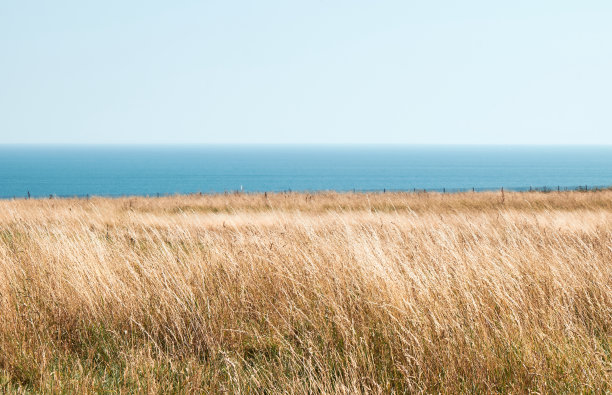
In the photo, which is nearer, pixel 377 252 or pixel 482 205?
pixel 377 252

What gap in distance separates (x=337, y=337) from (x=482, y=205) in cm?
1996

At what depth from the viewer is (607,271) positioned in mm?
5652

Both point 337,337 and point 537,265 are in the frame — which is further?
point 537,265

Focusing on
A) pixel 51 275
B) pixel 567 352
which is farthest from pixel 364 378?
pixel 51 275

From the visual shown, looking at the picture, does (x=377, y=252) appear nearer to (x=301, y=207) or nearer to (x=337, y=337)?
(x=337, y=337)

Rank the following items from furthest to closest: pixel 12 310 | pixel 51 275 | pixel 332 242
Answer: pixel 332 242, pixel 51 275, pixel 12 310

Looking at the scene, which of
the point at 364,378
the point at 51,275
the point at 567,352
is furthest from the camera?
the point at 51,275

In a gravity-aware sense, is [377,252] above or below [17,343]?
above

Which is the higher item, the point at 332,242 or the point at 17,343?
the point at 332,242

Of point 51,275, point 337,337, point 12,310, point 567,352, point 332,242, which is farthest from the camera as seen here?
point 332,242

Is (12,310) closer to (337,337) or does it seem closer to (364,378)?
(337,337)

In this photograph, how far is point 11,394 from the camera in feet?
11.7

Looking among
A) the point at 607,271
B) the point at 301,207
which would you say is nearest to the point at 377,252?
the point at 607,271

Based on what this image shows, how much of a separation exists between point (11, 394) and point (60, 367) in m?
0.34
